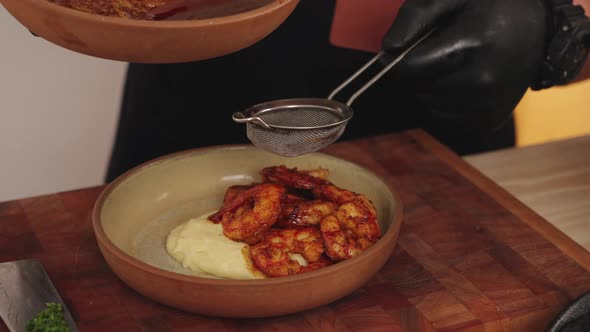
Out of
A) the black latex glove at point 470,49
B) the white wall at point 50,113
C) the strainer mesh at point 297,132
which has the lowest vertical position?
the white wall at point 50,113

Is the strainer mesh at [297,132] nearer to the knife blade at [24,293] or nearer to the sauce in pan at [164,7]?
the sauce in pan at [164,7]

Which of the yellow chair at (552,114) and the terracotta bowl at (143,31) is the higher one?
the terracotta bowl at (143,31)

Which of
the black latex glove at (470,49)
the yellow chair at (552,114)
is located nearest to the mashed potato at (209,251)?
the black latex glove at (470,49)

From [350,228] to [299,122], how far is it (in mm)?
225

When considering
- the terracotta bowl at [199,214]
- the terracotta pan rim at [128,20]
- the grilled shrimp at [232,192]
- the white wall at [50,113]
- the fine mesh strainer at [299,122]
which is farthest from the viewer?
the white wall at [50,113]

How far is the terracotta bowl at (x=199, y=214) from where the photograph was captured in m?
1.24

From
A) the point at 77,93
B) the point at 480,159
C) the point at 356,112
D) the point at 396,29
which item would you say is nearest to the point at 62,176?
the point at 77,93

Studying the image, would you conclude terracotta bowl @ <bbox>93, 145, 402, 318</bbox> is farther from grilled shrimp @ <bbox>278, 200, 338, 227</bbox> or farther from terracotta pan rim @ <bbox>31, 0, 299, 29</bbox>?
terracotta pan rim @ <bbox>31, 0, 299, 29</bbox>

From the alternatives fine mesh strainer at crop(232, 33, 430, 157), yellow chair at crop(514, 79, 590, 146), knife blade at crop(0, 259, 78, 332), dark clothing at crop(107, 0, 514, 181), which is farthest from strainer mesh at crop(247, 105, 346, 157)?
yellow chair at crop(514, 79, 590, 146)

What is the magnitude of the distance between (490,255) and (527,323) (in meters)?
0.20

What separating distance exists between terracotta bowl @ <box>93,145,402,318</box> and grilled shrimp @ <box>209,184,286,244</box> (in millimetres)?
105

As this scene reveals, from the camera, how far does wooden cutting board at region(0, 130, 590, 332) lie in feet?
4.33

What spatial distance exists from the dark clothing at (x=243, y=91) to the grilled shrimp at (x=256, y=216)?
645 millimetres

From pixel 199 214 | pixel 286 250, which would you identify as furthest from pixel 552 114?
pixel 286 250
